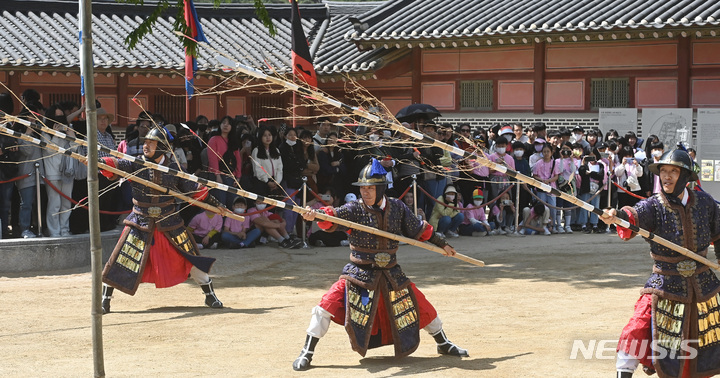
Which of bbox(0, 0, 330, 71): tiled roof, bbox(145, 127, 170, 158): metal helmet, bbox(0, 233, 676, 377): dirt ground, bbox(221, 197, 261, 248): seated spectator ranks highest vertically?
bbox(0, 0, 330, 71): tiled roof

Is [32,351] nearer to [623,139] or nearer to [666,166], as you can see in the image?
[666,166]

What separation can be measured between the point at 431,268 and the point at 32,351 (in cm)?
539

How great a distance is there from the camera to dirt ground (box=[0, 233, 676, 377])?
248 inches

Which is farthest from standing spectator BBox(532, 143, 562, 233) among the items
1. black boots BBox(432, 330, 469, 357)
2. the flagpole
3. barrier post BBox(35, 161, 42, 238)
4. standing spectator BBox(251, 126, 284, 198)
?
the flagpole

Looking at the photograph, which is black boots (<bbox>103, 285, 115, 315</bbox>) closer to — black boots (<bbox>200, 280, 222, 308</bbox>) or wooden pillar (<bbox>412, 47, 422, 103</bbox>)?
black boots (<bbox>200, 280, 222, 308</bbox>)

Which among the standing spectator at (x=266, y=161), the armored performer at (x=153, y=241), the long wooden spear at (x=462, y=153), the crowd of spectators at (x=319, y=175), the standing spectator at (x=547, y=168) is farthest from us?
the standing spectator at (x=547, y=168)

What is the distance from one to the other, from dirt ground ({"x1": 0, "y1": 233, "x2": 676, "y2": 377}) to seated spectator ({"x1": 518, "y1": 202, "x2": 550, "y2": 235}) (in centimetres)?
143

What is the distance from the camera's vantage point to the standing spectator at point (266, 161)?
486 inches

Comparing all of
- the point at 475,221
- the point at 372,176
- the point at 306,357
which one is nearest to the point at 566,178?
the point at 475,221

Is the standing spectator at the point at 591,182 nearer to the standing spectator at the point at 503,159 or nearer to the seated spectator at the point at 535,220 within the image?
the seated spectator at the point at 535,220

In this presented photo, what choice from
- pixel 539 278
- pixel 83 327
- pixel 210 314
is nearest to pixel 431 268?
pixel 539 278

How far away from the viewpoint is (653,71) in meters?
16.9

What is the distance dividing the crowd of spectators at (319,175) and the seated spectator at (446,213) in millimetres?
15

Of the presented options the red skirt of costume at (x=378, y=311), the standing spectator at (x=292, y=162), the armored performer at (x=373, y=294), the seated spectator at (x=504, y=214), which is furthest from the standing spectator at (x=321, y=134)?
the red skirt of costume at (x=378, y=311)
